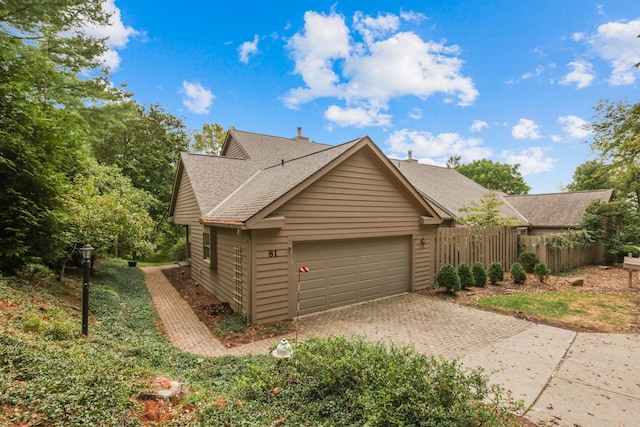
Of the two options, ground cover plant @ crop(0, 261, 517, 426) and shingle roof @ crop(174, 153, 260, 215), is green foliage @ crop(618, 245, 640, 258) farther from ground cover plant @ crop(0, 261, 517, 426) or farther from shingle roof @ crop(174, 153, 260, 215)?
shingle roof @ crop(174, 153, 260, 215)

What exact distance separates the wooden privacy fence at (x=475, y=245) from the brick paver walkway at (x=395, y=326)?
2729mm

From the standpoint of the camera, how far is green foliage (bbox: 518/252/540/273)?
13.0 metres

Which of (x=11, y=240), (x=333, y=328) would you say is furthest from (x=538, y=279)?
(x=11, y=240)

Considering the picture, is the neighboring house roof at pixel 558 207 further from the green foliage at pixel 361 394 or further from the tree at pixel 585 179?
the tree at pixel 585 179

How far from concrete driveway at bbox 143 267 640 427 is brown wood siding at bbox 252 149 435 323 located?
1127 mm

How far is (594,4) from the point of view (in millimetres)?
10172

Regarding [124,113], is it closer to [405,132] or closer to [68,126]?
[68,126]

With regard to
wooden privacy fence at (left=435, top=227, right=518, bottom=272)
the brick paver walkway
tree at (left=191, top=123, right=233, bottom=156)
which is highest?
tree at (left=191, top=123, right=233, bottom=156)

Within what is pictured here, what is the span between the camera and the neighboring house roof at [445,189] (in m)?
15.5

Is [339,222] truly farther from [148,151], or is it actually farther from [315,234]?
[148,151]

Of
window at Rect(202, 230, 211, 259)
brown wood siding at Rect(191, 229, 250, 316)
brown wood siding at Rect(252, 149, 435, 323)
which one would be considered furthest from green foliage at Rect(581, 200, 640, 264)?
window at Rect(202, 230, 211, 259)

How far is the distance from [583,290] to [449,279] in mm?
5380

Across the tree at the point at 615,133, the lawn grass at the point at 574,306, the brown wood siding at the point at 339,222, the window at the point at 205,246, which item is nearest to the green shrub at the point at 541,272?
the lawn grass at the point at 574,306

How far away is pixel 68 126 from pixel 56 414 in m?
7.49
